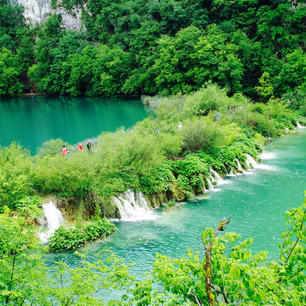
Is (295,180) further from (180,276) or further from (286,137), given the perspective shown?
(180,276)

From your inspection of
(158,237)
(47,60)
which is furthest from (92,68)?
(158,237)

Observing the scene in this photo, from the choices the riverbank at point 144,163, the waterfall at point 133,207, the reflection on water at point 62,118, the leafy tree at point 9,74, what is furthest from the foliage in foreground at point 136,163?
the leafy tree at point 9,74

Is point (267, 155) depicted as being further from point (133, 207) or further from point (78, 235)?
point (78, 235)

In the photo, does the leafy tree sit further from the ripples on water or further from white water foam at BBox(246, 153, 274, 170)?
the ripples on water

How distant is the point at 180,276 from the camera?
6.62 m

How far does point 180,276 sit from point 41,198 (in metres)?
11.9

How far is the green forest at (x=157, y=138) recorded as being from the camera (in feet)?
21.8

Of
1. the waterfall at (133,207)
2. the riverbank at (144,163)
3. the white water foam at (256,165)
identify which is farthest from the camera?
the white water foam at (256,165)

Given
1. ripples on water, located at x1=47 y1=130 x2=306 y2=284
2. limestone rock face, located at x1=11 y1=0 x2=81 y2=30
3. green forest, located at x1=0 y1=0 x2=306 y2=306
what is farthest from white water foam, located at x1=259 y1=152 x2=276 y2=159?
limestone rock face, located at x1=11 y1=0 x2=81 y2=30

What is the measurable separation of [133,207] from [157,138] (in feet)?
18.2

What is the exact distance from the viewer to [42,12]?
71.6 meters

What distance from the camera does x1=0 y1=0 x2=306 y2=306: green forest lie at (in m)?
6.65

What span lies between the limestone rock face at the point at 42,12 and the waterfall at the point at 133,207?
5604cm

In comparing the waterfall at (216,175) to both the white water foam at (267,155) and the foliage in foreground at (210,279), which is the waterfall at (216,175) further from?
the foliage in foreground at (210,279)
